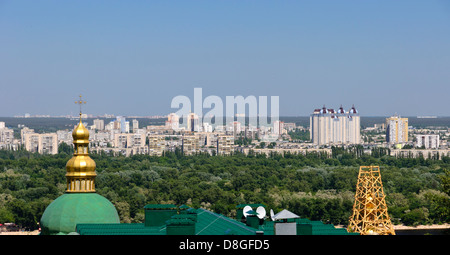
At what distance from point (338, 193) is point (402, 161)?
1336 inches

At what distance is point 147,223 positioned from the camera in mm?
16219

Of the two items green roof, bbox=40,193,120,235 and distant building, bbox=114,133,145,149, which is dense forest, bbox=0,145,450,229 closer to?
green roof, bbox=40,193,120,235

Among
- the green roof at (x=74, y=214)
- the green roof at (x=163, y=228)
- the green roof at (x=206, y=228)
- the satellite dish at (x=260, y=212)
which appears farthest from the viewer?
the green roof at (x=74, y=214)

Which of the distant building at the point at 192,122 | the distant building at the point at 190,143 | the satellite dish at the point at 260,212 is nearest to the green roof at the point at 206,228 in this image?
the satellite dish at the point at 260,212

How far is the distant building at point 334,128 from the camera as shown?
186750 mm

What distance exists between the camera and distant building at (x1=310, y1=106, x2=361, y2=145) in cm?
18675

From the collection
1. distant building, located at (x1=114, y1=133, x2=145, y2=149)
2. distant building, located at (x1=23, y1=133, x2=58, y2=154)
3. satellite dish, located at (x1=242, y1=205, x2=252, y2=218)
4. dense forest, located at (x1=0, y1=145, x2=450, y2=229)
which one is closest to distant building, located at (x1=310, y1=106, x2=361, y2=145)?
distant building, located at (x1=114, y1=133, x2=145, y2=149)

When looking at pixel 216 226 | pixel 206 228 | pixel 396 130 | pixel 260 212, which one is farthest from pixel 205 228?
pixel 396 130

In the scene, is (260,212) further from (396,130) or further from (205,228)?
(396,130)

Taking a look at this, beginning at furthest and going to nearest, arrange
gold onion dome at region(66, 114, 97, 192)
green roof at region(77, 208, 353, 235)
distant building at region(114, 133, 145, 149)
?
distant building at region(114, 133, 145, 149), gold onion dome at region(66, 114, 97, 192), green roof at region(77, 208, 353, 235)

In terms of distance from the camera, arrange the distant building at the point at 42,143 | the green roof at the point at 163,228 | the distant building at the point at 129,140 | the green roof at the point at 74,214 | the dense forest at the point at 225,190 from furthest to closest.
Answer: the distant building at the point at 129,140
the distant building at the point at 42,143
the dense forest at the point at 225,190
the green roof at the point at 74,214
the green roof at the point at 163,228

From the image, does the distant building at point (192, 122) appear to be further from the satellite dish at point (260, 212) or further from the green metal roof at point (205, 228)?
the green metal roof at point (205, 228)

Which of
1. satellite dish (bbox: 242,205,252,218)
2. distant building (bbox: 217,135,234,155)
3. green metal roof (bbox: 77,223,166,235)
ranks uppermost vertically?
satellite dish (bbox: 242,205,252,218)
